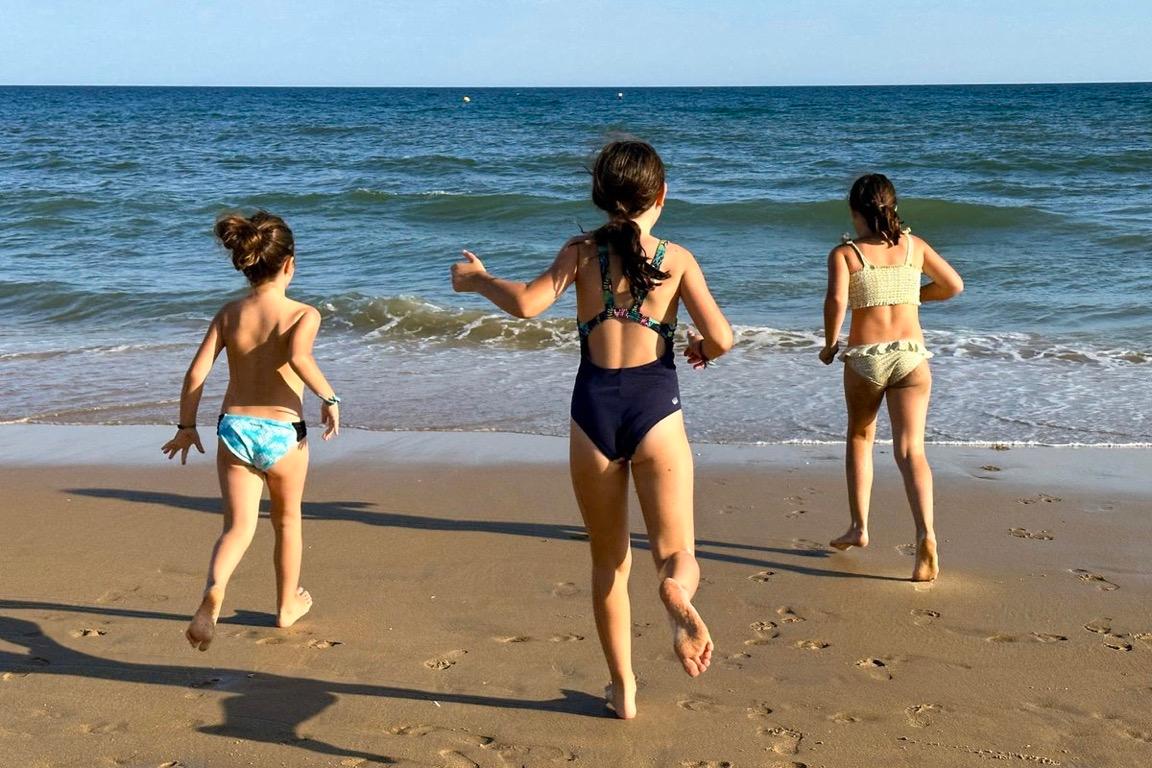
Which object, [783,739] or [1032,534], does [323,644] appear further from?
[1032,534]

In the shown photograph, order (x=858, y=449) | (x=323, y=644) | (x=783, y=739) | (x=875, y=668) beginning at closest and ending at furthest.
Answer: (x=783, y=739) → (x=875, y=668) → (x=323, y=644) → (x=858, y=449)

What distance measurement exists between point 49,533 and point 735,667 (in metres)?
3.15

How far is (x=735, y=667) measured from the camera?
3752mm

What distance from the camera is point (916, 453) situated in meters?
4.64

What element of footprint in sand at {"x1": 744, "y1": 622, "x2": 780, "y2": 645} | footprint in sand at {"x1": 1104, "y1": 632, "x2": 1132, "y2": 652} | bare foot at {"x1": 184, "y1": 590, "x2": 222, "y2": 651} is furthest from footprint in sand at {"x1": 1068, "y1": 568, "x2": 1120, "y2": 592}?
bare foot at {"x1": 184, "y1": 590, "x2": 222, "y2": 651}

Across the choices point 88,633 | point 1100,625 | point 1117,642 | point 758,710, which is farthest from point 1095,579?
point 88,633

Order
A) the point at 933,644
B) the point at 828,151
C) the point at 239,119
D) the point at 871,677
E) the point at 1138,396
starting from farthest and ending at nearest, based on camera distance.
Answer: the point at 239,119, the point at 828,151, the point at 1138,396, the point at 933,644, the point at 871,677

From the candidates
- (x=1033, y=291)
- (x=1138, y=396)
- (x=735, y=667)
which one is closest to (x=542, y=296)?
(x=735, y=667)

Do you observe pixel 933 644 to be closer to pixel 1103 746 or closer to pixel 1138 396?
pixel 1103 746

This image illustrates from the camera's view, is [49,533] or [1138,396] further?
[1138,396]

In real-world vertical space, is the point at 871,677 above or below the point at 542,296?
below

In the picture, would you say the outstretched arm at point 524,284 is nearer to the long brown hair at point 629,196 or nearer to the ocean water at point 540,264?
the long brown hair at point 629,196

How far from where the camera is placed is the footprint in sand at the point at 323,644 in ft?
13.0

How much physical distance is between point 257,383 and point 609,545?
1.42 m
